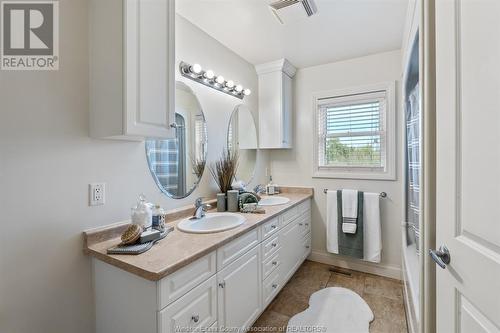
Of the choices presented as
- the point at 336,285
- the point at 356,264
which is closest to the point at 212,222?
the point at 336,285

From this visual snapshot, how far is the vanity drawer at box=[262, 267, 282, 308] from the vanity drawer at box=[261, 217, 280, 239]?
0.35 meters

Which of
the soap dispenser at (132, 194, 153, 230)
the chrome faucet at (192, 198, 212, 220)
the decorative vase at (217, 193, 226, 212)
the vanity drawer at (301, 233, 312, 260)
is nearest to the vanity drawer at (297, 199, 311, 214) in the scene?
the vanity drawer at (301, 233, 312, 260)

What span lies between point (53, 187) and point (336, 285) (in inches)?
97.4

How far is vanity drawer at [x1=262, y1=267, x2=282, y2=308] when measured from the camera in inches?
71.2

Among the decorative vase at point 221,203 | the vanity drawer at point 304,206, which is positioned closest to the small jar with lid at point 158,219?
the decorative vase at point 221,203

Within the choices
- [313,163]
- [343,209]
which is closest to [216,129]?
[313,163]

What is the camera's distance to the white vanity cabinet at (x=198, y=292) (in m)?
1.01

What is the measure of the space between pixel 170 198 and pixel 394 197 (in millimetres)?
2289

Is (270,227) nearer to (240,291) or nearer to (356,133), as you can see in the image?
(240,291)

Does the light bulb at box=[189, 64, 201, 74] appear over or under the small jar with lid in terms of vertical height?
over

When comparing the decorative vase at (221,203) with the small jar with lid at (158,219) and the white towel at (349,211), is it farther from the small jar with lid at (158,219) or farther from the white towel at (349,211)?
the white towel at (349,211)

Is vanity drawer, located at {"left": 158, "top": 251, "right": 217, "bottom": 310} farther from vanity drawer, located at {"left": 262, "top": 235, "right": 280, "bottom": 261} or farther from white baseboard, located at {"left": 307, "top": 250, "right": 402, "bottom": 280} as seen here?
white baseboard, located at {"left": 307, "top": 250, "right": 402, "bottom": 280}

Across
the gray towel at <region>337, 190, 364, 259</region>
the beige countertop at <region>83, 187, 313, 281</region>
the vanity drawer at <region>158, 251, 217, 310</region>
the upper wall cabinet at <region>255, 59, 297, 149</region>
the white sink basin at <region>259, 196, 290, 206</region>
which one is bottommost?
the gray towel at <region>337, 190, 364, 259</region>

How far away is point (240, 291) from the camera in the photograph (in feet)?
4.88
